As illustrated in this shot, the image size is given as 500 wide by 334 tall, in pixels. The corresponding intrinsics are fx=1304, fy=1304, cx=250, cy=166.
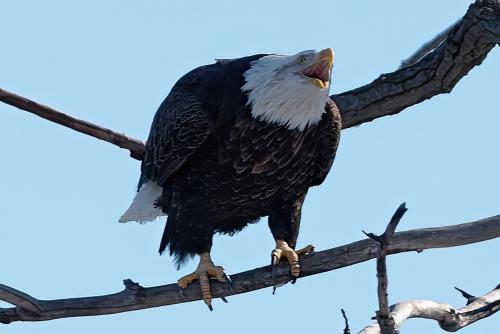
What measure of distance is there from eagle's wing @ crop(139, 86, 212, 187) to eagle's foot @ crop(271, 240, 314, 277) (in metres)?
0.67

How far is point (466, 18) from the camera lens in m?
6.11

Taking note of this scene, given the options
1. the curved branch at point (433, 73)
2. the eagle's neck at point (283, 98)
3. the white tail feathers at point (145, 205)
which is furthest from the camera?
the white tail feathers at point (145, 205)

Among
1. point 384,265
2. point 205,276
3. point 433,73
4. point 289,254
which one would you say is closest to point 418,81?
point 433,73

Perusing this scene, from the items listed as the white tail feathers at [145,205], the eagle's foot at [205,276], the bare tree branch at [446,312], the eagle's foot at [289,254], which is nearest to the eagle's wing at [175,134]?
the white tail feathers at [145,205]

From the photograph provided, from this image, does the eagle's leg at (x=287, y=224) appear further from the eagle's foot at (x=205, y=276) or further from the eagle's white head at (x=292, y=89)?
the eagle's white head at (x=292, y=89)

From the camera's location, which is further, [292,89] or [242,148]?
[242,148]

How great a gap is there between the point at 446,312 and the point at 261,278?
90 cm

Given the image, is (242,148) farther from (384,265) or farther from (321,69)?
(384,265)

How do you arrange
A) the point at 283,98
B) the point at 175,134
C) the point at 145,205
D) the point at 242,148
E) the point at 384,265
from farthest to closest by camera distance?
the point at 145,205 → the point at 175,134 → the point at 242,148 → the point at 283,98 → the point at 384,265

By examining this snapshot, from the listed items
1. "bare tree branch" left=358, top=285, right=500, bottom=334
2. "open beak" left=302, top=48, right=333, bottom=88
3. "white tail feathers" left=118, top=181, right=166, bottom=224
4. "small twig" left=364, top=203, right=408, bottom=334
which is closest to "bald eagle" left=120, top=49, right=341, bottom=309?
"open beak" left=302, top=48, right=333, bottom=88

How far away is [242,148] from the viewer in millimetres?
6637

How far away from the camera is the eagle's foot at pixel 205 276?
6525 millimetres

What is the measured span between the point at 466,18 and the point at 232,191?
1531 mm

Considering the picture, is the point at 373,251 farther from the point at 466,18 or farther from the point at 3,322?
the point at 3,322
